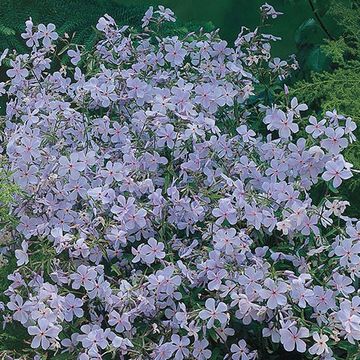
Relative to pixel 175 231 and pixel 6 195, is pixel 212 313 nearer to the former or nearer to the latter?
pixel 175 231

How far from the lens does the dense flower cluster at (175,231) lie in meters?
2.02

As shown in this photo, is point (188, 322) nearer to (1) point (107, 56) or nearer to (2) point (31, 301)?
(2) point (31, 301)

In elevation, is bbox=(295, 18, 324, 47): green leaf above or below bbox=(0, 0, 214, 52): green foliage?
above

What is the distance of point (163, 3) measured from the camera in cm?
372

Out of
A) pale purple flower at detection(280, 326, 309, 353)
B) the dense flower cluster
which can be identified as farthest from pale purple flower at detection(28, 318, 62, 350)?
pale purple flower at detection(280, 326, 309, 353)

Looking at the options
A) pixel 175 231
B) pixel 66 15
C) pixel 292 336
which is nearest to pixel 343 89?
pixel 175 231

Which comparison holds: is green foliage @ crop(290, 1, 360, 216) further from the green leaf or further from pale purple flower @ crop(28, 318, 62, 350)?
pale purple flower @ crop(28, 318, 62, 350)

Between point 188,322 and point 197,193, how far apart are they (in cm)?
36

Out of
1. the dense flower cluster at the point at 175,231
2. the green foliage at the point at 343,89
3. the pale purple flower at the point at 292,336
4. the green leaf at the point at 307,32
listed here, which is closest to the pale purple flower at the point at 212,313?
the dense flower cluster at the point at 175,231

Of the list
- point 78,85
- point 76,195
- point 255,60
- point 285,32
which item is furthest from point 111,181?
point 285,32

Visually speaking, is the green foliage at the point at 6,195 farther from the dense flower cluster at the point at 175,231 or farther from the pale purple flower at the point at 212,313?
the pale purple flower at the point at 212,313

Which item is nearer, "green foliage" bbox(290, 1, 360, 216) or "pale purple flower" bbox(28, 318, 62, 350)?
"pale purple flower" bbox(28, 318, 62, 350)

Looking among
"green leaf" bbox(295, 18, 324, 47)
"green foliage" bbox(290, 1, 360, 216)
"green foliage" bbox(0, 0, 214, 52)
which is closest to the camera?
"green foliage" bbox(290, 1, 360, 216)

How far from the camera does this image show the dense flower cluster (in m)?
2.02
